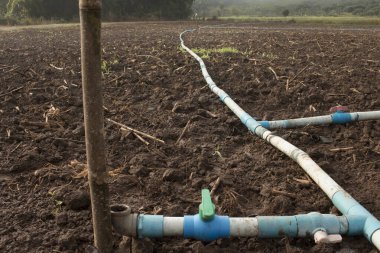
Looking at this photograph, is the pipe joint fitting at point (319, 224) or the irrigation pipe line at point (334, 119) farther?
the irrigation pipe line at point (334, 119)

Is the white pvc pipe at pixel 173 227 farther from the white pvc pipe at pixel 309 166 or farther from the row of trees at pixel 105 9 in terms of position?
the row of trees at pixel 105 9

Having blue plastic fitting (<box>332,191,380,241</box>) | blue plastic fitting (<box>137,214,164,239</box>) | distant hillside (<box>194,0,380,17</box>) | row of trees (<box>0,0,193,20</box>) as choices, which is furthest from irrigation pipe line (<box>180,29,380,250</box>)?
distant hillside (<box>194,0,380,17</box>)

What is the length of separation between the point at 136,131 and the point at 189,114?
0.82 metres

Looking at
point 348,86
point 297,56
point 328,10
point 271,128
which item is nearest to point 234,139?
point 271,128

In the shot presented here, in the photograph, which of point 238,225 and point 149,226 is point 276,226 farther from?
A: point 149,226

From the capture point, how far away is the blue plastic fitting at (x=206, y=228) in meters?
1.95

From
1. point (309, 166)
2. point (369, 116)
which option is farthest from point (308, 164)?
point (369, 116)

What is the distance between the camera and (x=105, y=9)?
3173cm

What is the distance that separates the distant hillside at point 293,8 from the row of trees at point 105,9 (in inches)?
541

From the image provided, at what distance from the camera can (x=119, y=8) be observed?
32344mm

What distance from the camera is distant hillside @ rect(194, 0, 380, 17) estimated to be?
45334 mm

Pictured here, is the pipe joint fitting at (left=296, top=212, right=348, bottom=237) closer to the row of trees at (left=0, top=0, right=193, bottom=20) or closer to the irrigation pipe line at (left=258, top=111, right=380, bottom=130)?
the irrigation pipe line at (left=258, top=111, right=380, bottom=130)

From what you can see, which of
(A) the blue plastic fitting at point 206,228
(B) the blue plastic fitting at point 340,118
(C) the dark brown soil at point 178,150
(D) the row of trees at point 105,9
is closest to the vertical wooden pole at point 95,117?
(C) the dark brown soil at point 178,150

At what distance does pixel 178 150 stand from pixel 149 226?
4.36ft
